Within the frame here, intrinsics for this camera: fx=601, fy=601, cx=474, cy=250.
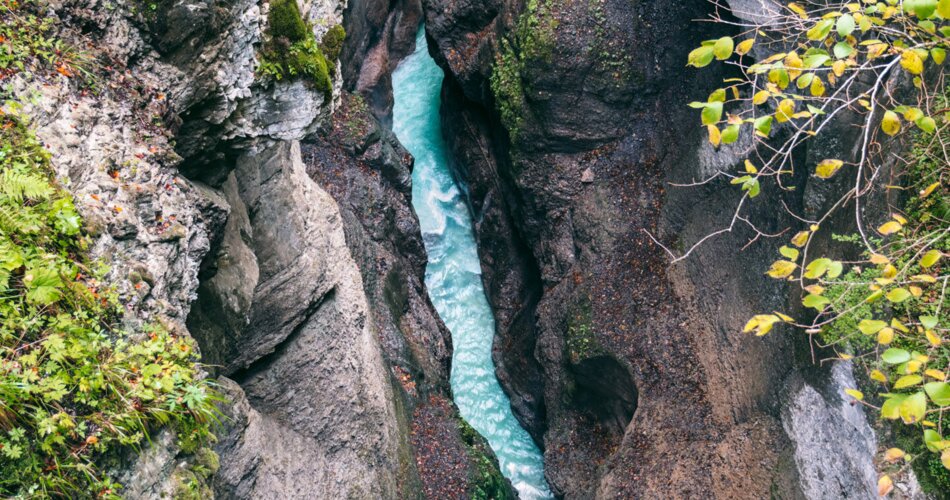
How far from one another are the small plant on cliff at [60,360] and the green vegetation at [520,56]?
1152 cm

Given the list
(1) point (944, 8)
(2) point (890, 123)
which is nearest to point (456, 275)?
(2) point (890, 123)

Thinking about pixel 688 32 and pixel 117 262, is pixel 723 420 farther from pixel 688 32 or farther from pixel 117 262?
pixel 117 262

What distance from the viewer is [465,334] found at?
1731cm

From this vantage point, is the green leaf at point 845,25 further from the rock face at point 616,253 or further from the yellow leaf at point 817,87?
the rock face at point 616,253

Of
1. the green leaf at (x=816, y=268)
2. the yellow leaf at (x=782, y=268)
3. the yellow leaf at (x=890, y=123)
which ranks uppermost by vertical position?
the yellow leaf at (x=890, y=123)

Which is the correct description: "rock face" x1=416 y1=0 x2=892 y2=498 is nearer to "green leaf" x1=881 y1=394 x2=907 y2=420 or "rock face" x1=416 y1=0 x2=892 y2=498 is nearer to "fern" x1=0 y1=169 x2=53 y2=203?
"green leaf" x1=881 y1=394 x2=907 y2=420

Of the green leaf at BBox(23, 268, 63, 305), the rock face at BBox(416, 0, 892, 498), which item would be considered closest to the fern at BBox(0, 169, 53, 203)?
the green leaf at BBox(23, 268, 63, 305)

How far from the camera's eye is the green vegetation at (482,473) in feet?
40.8

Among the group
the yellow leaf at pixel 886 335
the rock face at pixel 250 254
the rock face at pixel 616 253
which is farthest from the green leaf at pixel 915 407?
the rock face at pixel 616 253

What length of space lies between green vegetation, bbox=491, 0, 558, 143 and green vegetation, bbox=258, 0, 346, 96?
24.7 feet

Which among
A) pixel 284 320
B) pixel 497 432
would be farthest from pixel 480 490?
pixel 284 320

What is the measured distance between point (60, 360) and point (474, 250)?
1455 centimetres

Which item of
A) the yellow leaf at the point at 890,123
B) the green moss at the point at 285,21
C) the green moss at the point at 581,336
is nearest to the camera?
the yellow leaf at the point at 890,123

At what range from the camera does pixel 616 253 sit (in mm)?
14242
